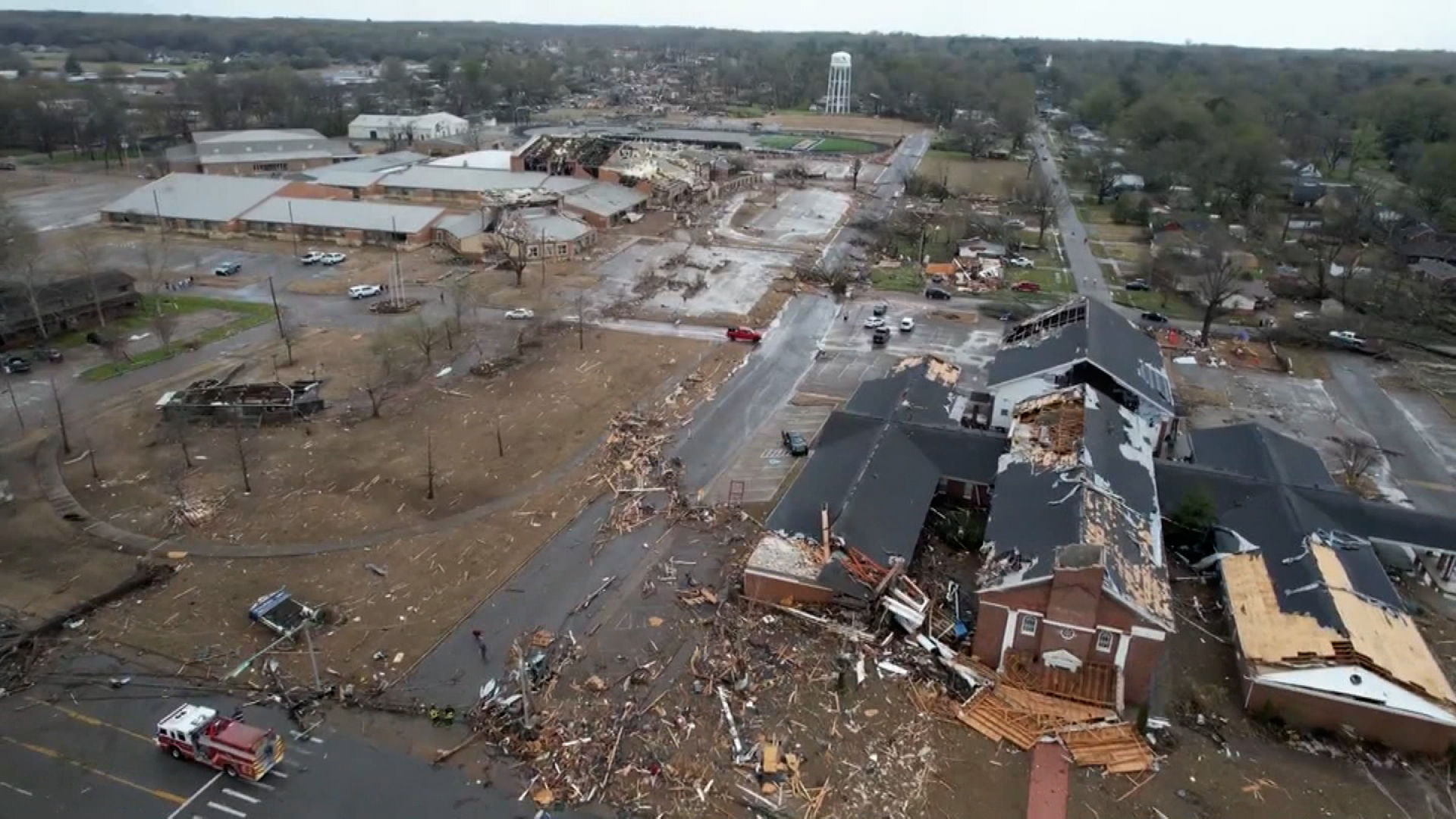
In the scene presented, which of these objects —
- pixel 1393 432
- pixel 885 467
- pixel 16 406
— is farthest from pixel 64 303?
pixel 1393 432

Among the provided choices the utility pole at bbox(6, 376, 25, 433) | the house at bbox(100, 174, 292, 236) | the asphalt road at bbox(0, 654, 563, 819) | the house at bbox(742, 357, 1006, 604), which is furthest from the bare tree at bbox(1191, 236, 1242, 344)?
the house at bbox(100, 174, 292, 236)

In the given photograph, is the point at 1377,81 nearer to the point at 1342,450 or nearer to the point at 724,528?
the point at 1342,450

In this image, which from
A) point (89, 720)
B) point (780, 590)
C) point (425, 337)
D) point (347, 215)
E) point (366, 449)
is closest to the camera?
point (89, 720)

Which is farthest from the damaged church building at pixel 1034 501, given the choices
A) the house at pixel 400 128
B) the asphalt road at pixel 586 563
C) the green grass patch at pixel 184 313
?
the house at pixel 400 128

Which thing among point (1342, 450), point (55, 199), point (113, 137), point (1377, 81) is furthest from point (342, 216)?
point (1377, 81)

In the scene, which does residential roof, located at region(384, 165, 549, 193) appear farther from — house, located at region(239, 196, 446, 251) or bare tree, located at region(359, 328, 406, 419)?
bare tree, located at region(359, 328, 406, 419)

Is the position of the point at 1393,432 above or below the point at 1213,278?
below

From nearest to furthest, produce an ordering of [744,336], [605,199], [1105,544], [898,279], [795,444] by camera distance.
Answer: [1105,544], [795,444], [744,336], [898,279], [605,199]

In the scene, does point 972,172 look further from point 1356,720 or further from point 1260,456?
point 1356,720
